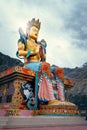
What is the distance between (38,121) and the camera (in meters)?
9.91

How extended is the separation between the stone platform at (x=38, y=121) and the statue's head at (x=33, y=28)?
6204mm

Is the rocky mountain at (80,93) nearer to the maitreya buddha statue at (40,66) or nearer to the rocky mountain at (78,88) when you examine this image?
the rocky mountain at (78,88)

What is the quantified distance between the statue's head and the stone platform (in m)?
6.20

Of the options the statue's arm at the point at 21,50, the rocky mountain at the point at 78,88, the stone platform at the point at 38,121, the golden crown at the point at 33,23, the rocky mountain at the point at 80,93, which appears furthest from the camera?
the rocky mountain at the point at 80,93

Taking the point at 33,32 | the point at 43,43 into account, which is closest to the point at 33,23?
the point at 33,32

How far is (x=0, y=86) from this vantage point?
1328 centimetres

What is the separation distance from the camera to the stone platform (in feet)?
29.4

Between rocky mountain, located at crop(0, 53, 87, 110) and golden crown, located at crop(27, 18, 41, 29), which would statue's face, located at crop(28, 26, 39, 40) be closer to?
golden crown, located at crop(27, 18, 41, 29)

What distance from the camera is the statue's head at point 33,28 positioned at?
47.0 feet

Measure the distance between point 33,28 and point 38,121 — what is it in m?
7.09

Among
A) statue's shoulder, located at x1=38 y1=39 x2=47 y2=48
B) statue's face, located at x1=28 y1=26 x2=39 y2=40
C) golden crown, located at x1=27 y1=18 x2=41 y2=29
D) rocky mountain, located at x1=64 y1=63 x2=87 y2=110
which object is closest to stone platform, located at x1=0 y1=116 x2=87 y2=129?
statue's shoulder, located at x1=38 y1=39 x2=47 y2=48

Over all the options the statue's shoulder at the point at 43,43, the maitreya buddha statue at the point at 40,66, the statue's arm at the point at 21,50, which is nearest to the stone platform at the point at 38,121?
the maitreya buddha statue at the point at 40,66

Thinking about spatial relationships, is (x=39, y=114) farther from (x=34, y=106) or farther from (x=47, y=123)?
(x=47, y=123)

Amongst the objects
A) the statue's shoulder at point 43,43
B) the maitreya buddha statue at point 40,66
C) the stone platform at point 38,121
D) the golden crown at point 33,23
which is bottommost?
the stone platform at point 38,121
